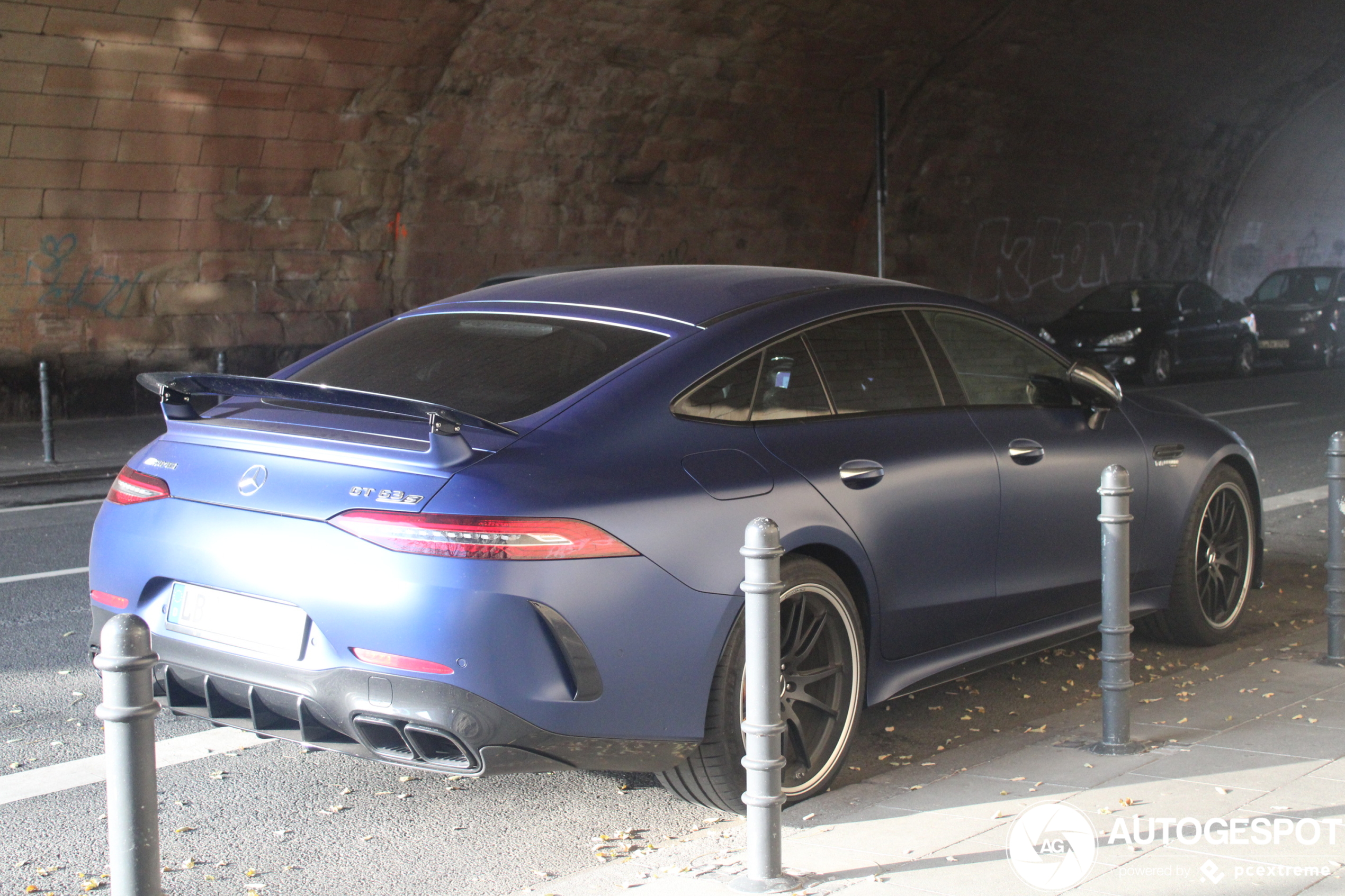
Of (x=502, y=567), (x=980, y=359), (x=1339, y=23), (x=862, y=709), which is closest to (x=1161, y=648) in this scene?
(x=980, y=359)

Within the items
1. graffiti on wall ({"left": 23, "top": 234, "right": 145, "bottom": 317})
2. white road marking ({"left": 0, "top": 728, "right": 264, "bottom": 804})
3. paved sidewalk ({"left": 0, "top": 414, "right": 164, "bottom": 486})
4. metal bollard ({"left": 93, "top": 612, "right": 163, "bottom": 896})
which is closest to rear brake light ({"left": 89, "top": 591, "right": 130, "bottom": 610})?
white road marking ({"left": 0, "top": 728, "right": 264, "bottom": 804})

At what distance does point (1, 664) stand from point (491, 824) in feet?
9.29

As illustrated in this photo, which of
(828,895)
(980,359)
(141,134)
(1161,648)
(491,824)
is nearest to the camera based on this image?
(828,895)

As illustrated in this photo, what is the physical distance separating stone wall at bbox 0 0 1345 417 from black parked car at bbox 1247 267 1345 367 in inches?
204

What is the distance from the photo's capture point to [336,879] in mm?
3629

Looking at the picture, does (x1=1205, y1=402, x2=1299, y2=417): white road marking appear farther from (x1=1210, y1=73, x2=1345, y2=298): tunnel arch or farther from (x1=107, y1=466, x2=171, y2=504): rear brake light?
(x1=1210, y1=73, x2=1345, y2=298): tunnel arch

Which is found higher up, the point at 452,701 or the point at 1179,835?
the point at 452,701

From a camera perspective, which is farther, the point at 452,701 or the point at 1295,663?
the point at 1295,663

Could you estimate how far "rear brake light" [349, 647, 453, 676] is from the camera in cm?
341

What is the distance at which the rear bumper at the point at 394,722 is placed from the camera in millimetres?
3432

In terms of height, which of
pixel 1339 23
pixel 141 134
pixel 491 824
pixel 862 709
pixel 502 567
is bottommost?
pixel 491 824

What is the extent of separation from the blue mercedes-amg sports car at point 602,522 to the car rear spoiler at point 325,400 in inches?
0.4

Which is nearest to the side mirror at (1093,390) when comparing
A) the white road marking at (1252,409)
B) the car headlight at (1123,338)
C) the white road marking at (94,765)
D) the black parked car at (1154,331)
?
the white road marking at (94,765)

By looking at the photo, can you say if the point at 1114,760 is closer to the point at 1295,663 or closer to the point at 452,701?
the point at 1295,663
